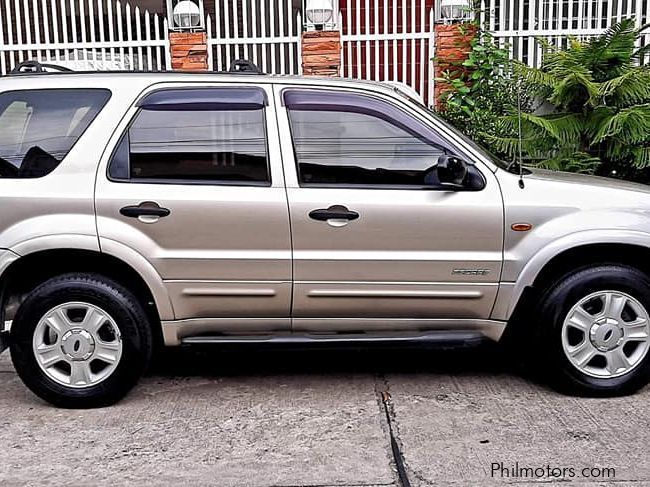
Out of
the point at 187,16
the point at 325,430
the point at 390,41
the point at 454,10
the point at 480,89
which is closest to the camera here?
the point at 325,430

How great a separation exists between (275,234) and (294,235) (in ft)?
0.36

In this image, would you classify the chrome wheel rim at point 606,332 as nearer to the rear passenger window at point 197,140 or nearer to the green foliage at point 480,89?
the rear passenger window at point 197,140

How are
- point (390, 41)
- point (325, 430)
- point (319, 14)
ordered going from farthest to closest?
point (390, 41) → point (319, 14) → point (325, 430)

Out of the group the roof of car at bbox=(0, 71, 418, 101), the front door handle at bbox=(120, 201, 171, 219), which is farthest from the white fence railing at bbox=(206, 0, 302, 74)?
the front door handle at bbox=(120, 201, 171, 219)

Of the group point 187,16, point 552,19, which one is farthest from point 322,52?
point 552,19

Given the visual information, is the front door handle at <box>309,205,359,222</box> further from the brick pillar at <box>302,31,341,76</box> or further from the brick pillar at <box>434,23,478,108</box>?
the brick pillar at <box>302,31,341,76</box>

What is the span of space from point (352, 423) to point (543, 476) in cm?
111

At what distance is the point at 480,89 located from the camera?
9172mm

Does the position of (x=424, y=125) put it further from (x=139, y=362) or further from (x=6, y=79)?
(x=6, y=79)

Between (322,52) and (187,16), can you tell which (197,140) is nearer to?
(322,52)

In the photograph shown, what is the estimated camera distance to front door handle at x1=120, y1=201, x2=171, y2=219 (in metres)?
4.48

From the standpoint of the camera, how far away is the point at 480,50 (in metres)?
9.38

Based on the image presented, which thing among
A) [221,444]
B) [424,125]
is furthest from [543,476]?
[424,125]

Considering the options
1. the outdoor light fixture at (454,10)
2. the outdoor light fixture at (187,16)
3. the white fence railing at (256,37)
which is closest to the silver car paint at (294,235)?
the outdoor light fixture at (454,10)
